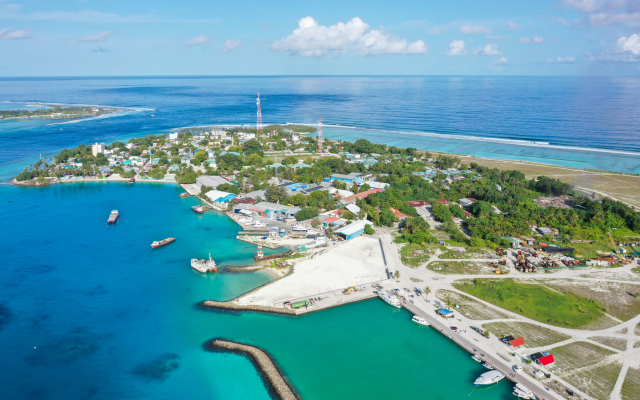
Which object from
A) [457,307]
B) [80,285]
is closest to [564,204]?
[457,307]

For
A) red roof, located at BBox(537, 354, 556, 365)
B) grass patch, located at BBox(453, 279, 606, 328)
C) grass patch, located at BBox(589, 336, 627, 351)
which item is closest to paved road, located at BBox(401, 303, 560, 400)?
red roof, located at BBox(537, 354, 556, 365)

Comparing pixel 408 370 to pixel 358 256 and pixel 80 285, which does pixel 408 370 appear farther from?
pixel 80 285

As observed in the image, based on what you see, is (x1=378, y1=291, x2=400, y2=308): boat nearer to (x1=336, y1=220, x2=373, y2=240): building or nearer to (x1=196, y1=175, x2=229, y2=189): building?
(x1=336, y1=220, x2=373, y2=240): building

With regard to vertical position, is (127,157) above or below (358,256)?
above

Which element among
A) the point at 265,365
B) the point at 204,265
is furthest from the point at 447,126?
the point at 265,365

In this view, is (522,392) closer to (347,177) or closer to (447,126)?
(347,177)

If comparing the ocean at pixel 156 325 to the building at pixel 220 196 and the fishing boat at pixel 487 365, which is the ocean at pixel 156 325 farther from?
the building at pixel 220 196
